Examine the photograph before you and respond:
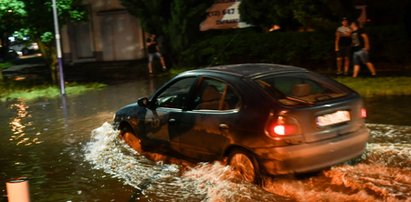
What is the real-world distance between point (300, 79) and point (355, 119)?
86 cm

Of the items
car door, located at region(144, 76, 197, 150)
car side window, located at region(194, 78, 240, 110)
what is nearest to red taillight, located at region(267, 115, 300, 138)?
car side window, located at region(194, 78, 240, 110)

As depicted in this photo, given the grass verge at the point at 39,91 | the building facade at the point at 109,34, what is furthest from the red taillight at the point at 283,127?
the building facade at the point at 109,34

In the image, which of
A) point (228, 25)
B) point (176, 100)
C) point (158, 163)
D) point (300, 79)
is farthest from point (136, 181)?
point (228, 25)

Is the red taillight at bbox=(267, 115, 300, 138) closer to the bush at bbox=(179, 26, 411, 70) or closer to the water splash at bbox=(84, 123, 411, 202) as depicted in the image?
the water splash at bbox=(84, 123, 411, 202)

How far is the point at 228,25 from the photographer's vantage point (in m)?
21.4

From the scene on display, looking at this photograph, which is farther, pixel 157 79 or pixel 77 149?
pixel 157 79

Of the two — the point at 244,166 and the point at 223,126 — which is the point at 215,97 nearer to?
the point at 223,126

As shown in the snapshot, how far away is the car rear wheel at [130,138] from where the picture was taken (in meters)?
8.12

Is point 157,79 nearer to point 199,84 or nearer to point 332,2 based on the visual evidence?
point 332,2

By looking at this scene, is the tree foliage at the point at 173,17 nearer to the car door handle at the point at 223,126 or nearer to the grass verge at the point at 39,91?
the grass verge at the point at 39,91

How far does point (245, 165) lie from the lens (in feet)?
19.7

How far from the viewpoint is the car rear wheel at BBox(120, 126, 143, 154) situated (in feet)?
26.6

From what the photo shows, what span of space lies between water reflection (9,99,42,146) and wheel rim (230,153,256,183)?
4.98 m

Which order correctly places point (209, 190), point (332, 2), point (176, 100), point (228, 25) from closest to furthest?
point (209, 190) → point (176, 100) → point (332, 2) → point (228, 25)
